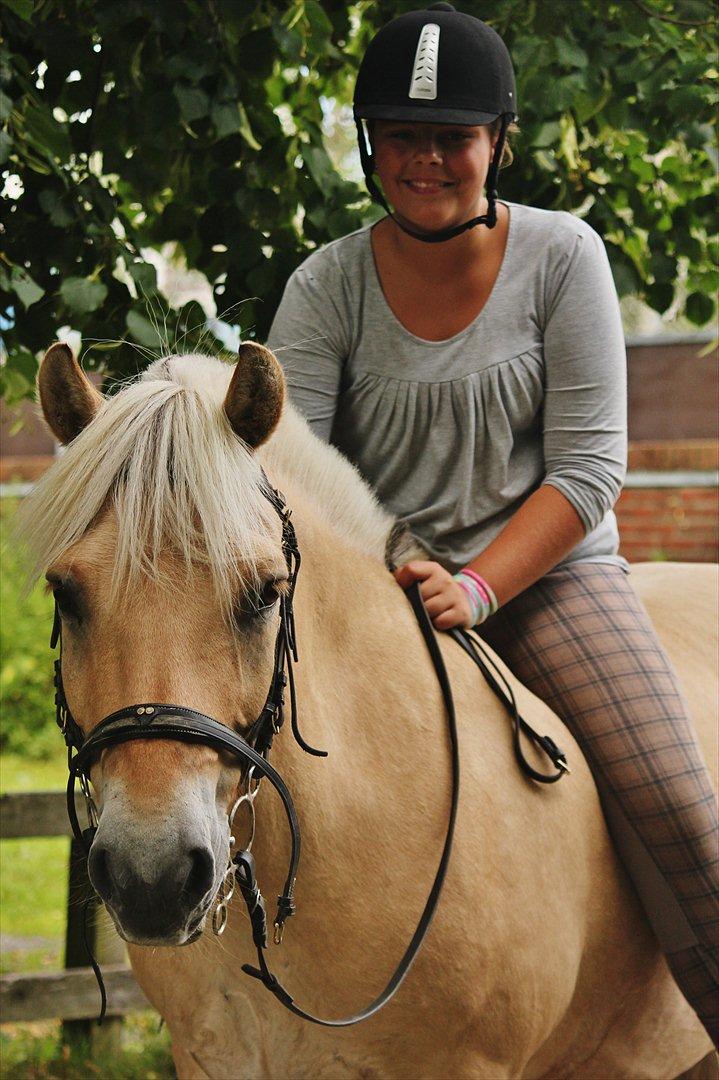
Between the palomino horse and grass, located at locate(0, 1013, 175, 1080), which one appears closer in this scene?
the palomino horse

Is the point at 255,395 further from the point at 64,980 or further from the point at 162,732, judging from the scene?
the point at 64,980

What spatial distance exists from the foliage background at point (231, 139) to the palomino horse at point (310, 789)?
37.9 inches

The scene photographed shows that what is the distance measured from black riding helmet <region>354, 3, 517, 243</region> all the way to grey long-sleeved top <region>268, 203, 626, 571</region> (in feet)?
0.67

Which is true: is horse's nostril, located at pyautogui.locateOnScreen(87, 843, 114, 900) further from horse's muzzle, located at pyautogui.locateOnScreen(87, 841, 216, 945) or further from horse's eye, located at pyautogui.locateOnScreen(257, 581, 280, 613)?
horse's eye, located at pyautogui.locateOnScreen(257, 581, 280, 613)

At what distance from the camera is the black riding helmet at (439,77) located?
245cm

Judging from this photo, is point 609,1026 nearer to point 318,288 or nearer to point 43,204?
point 318,288

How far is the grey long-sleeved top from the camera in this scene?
2555 mm

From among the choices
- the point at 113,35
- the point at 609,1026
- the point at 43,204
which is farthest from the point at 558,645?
the point at 113,35

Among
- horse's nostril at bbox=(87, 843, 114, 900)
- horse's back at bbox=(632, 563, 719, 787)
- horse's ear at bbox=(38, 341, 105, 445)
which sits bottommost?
horse's back at bbox=(632, 563, 719, 787)

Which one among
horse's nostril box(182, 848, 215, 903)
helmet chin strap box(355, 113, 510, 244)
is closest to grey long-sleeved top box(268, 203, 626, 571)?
helmet chin strap box(355, 113, 510, 244)

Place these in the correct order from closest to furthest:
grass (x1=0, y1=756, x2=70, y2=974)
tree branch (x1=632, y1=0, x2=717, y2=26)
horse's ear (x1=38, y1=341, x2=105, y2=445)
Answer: horse's ear (x1=38, y1=341, x2=105, y2=445), tree branch (x1=632, y1=0, x2=717, y2=26), grass (x1=0, y1=756, x2=70, y2=974)

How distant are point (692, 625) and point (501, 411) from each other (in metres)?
1.18

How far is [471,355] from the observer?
259 cm

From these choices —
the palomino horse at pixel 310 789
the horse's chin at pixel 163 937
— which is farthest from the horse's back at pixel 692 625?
the horse's chin at pixel 163 937
